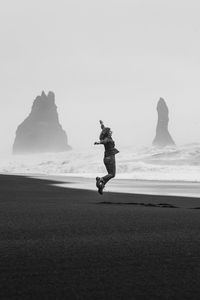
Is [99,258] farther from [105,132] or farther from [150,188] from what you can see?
[150,188]

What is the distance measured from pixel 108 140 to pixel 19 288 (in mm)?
11747

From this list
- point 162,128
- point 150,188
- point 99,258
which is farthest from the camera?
point 162,128

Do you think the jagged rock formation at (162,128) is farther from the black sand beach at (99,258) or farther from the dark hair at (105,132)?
the black sand beach at (99,258)

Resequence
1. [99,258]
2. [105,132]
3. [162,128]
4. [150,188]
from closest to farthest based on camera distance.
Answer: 1. [99,258]
2. [105,132]
3. [150,188]
4. [162,128]

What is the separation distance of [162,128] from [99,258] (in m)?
183

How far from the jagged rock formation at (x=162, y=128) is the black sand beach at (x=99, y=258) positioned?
6935 inches

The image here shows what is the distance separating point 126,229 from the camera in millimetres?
6160

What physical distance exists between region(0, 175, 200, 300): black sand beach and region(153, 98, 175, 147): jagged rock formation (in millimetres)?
176141

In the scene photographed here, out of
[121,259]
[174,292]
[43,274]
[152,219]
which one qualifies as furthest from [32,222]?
[174,292]

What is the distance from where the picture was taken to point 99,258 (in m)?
4.06

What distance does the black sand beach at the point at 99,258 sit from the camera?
3.06m

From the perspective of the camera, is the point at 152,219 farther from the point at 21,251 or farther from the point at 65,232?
the point at 21,251

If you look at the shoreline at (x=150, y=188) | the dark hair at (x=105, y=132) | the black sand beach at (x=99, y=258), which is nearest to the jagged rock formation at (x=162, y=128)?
the shoreline at (x=150, y=188)

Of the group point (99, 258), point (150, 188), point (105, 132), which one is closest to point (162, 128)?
point (150, 188)
